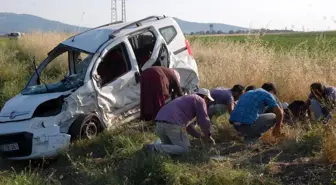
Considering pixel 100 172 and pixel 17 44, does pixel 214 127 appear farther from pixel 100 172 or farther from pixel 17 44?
pixel 17 44

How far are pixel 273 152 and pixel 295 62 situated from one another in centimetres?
464

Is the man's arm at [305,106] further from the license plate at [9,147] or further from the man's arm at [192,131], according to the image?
the license plate at [9,147]

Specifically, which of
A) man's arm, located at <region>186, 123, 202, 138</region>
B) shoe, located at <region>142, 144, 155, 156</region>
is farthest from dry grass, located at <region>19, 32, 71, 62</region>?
shoe, located at <region>142, 144, 155, 156</region>

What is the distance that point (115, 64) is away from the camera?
31.0 ft

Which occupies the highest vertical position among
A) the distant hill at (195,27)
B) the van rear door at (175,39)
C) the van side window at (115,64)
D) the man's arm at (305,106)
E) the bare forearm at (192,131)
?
the van rear door at (175,39)

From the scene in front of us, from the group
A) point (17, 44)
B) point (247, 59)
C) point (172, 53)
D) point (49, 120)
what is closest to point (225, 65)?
point (247, 59)

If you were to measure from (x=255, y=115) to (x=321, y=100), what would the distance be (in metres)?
1.35

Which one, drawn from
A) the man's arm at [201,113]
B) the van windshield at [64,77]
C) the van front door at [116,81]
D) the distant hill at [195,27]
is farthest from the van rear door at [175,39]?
the man's arm at [201,113]

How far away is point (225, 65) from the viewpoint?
1248 cm

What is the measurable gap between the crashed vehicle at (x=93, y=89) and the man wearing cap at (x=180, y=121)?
1648 mm

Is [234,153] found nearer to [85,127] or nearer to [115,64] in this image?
[85,127]

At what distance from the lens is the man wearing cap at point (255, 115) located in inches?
289

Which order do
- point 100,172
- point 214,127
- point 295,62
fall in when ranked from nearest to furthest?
point 100,172
point 214,127
point 295,62

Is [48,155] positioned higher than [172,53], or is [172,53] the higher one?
[172,53]
